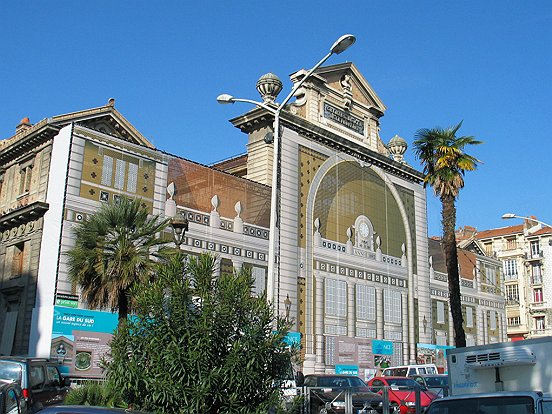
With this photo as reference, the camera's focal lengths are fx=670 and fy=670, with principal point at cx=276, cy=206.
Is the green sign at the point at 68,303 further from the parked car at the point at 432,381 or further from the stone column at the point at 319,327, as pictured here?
the parked car at the point at 432,381

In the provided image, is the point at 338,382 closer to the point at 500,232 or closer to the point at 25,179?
the point at 25,179

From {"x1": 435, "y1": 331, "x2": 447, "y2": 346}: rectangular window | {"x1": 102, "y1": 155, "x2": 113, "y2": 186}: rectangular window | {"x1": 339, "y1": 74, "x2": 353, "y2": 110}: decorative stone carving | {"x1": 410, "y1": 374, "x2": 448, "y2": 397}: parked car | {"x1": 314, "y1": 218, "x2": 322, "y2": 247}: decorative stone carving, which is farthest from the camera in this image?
{"x1": 435, "y1": 331, "x2": 447, "y2": 346}: rectangular window

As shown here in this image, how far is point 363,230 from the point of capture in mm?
42406

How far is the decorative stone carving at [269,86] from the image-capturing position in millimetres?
38156

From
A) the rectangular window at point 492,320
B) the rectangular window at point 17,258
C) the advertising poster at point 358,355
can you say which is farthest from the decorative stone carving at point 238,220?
the rectangular window at point 492,320

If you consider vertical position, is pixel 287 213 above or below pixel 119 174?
below

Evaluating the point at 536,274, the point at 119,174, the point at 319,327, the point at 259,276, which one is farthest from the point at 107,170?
the point at 536,274

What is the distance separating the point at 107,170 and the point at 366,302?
1876cm

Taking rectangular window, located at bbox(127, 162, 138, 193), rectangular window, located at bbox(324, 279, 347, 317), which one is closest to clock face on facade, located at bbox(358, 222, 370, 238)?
rectangular window, located at bbox(324, 279, 347, 317)

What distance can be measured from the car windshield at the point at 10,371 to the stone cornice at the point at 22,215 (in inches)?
512

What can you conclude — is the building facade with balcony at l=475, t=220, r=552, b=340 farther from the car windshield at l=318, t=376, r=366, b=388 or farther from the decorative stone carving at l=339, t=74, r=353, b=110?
the car windshield at l=318, t=376, r=366, b=388

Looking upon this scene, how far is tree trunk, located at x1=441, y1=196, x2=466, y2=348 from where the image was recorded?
101 ft

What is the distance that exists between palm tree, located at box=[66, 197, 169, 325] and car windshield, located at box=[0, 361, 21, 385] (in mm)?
6101

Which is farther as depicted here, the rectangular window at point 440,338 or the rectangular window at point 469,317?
the rectangular window at point 469,317
